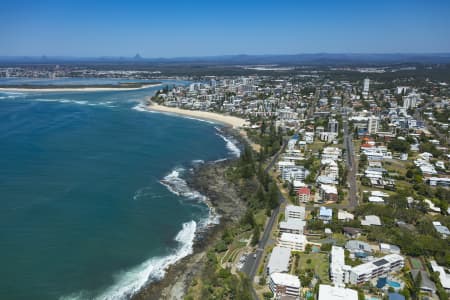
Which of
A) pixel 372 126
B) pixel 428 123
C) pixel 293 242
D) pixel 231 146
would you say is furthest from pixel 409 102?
pixel 293 242

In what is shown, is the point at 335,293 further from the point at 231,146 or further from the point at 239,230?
the point at 231,146

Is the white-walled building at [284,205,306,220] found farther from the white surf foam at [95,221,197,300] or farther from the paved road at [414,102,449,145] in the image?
the paved road at [414,102,449,145]

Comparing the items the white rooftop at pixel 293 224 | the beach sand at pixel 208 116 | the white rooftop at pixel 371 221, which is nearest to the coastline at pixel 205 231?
the white rooftop at pixel 293 224

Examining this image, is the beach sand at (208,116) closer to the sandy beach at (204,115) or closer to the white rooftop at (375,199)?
the sandy beach at (204,115)

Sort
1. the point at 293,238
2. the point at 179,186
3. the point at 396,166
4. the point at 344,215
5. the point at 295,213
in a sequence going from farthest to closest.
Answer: the point at 396,166, the point at 179,186, the point at 344,215, the point at 295,213, the point at 293,238

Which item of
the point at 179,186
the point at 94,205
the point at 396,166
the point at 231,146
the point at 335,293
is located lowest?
the point at 396,166

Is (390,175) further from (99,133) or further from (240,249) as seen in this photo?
(99,133)

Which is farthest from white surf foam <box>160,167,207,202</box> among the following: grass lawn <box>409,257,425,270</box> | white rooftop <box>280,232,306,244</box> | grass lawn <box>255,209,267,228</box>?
grass lawn <box>409,257,425,270</box>
